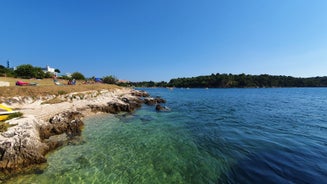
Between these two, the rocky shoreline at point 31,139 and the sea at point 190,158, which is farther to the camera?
the rocky shoreline at point 31,139

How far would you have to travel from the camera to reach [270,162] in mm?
8461

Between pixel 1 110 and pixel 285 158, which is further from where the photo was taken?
pixel 1 110

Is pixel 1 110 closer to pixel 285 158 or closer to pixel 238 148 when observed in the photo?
pixel 238 148

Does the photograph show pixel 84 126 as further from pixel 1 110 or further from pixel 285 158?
pixel 285 158

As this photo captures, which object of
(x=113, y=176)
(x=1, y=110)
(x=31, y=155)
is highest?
(x=1, y=110)

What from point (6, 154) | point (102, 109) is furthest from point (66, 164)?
point (102, 109)

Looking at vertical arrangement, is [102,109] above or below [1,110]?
below

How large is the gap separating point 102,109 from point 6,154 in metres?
15.0

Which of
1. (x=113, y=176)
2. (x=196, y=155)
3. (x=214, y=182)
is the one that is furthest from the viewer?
(x=196, y=155)

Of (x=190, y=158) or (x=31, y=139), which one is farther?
(x=190, y=158)

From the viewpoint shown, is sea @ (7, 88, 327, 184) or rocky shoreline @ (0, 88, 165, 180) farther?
rocky shoreline @ (0, 88, 165, 180)

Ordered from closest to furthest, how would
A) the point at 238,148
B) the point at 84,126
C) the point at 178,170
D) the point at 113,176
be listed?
the point at 113,176 < the point at 178,170 < the point at 238,148 < the point at 84,126

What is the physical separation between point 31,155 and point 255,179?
11642 mm

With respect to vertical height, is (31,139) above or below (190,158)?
above
